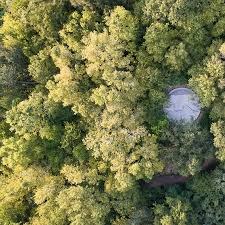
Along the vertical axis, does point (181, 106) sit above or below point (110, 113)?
above

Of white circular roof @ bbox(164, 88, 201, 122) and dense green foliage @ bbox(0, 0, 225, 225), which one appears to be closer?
dense green foliage @ bbox(0, 0, 225, 225)

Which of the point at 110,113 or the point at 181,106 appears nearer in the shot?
the point at 110,113

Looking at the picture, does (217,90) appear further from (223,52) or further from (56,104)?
(56,104)

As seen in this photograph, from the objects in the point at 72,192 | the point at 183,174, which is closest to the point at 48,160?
the point at 72,192

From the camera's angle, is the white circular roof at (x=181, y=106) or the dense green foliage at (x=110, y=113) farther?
the white circular roof at (x=181, y=106)
